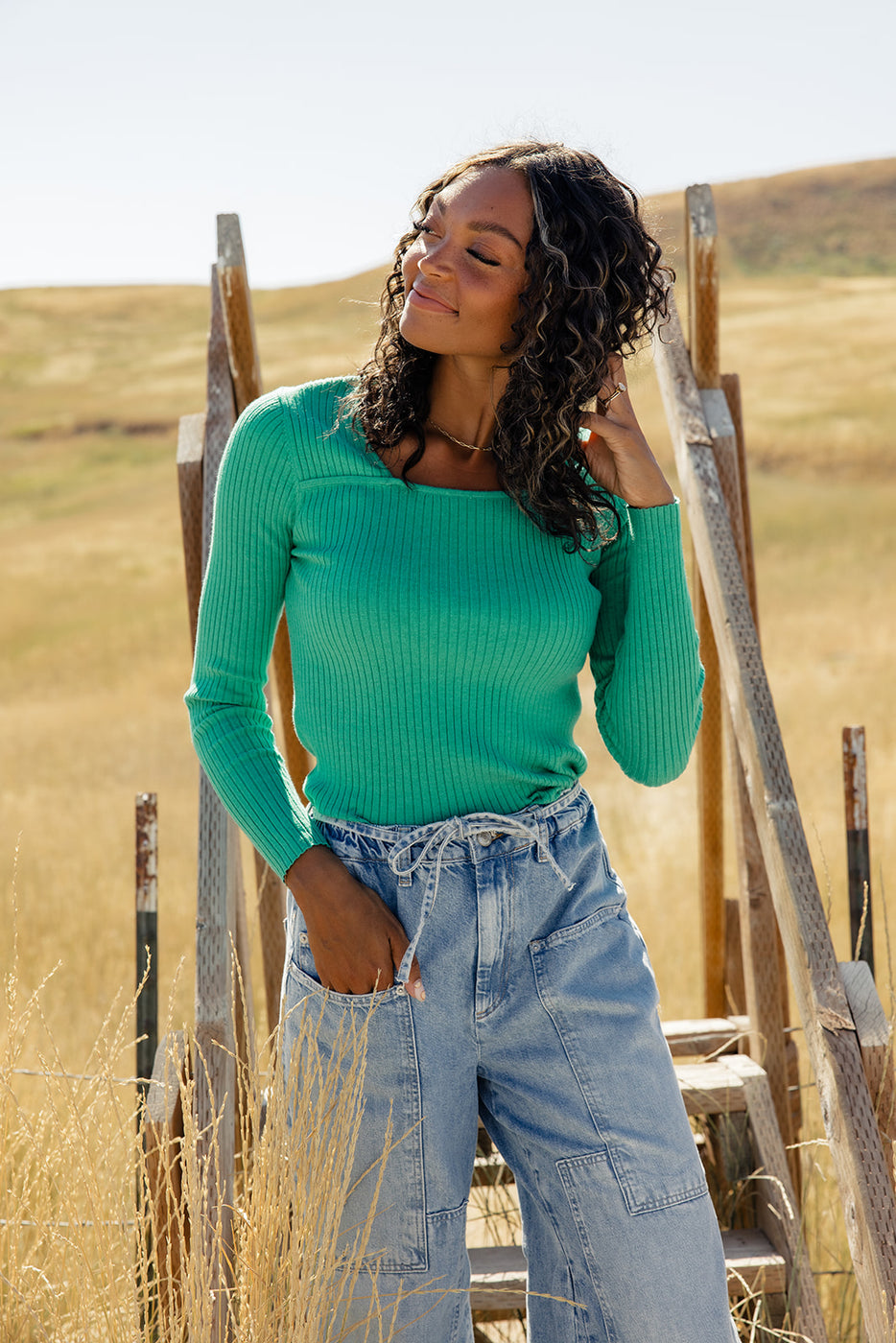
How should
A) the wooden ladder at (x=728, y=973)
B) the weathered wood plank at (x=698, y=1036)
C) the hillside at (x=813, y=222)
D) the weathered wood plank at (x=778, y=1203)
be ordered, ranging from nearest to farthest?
the wooden ladder at (x=728, y=973)
the weathered wood plank at (x=778, y=1203)
the weathered wood plank at (x=698, y=1036)
the hillside at (x=813, y=222)

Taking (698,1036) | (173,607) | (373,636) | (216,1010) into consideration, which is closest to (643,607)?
(373,636)

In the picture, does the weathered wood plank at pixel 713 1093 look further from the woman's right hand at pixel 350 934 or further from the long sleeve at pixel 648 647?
the woman's right hand at pixel 350 934

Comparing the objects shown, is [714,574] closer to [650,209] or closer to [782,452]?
[650,209]

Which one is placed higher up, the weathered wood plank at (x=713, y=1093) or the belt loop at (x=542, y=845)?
the belt loop at (x=542, y=845)

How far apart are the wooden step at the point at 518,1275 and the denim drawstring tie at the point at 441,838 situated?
4.26ft

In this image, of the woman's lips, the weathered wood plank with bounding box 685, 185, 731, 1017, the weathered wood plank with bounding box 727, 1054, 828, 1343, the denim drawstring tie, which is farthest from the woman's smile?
the weathered wood plank with bounding box 727, 1054, 828, 1343

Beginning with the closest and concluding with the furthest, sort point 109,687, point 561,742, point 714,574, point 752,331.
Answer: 1. point 561,742
2. point 714,574
3. point 109,687
4. point 752,331

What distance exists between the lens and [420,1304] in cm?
164

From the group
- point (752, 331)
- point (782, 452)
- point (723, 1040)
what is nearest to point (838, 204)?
point (752, 331)

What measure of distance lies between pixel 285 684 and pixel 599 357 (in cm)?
153

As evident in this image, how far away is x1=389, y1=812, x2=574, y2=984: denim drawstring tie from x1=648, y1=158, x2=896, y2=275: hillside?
185ft

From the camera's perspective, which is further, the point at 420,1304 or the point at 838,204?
the point at 838,204

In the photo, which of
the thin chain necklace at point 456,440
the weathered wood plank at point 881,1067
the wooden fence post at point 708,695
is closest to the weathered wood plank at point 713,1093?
the wooden fence post at point 708,695

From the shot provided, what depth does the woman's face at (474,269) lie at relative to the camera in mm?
1779
